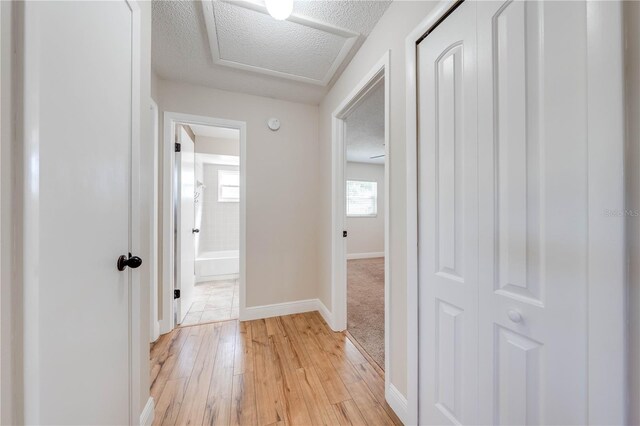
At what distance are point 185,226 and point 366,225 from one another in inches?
168

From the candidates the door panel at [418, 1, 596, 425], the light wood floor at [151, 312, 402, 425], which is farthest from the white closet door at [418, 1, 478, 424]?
the light wood floor at [151, 312, 402, 425]

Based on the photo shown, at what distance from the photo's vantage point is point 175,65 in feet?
6.20

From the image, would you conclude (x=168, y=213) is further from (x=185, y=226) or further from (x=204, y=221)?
(x=204, y=221)

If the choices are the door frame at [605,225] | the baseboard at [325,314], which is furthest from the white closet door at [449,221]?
the baseboard at [325,314]

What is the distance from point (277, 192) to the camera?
247cm

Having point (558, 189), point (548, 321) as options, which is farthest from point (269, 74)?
point (548, 321)

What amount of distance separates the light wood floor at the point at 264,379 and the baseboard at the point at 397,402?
43mm

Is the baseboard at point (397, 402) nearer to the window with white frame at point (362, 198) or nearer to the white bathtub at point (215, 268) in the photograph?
the white bathtub at point (215, 268)

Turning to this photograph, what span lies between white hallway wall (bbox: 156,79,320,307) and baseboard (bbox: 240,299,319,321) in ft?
0.17

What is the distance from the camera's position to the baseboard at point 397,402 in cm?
120

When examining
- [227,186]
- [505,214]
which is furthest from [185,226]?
[505,214]

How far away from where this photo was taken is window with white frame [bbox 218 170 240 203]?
437cm

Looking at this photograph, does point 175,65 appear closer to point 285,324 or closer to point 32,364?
point 32,364

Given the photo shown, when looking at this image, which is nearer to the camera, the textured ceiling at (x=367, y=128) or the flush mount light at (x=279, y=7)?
the flush mount light at (x=279, y=7)
